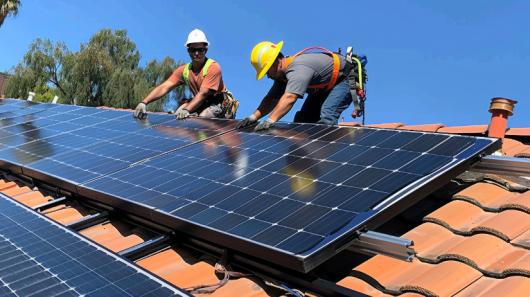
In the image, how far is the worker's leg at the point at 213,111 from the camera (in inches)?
313

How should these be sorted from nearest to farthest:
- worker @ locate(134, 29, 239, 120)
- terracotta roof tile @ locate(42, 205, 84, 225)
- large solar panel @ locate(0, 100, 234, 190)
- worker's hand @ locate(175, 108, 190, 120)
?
terracotta roof tile @ locate(42, 205, 84, 225) → large solar panel @ locate(0, 100, 234, 190) → worker's hand @ locate(175, 108, 190, 120) → worker @ locate(134, 29, 239, 120)

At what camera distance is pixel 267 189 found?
3.46 metres

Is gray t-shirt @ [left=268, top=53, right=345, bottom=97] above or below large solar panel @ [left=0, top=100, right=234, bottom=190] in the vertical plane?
above

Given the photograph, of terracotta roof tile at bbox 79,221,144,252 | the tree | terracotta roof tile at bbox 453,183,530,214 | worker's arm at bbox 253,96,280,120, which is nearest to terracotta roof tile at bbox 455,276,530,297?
terracotta roof tile at bbox 453,183,530,214

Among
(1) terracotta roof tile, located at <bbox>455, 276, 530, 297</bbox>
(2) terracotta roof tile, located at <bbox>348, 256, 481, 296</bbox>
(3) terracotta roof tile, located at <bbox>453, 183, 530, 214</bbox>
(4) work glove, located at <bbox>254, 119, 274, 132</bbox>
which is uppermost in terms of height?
(4) work glove, located at <bbox>254, 119, 274, 132</bbox>

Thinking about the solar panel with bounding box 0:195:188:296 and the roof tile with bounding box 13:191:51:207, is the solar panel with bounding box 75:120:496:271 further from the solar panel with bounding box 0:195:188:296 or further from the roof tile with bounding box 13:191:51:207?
the roof tile with bounding box 13:191:51:207

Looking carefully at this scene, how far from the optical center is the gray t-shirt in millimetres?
5258

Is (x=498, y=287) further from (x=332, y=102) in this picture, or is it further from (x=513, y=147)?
(x=332, y=102)

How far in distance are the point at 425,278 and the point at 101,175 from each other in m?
2.95

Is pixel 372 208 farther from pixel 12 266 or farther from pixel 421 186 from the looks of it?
pixel 12 266

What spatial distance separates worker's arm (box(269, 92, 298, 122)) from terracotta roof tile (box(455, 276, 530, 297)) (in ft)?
9.31

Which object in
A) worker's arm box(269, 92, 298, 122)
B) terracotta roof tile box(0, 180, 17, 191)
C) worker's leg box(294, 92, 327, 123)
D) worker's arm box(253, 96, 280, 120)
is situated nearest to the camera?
worker's arm box(269, 92, 298, 122)

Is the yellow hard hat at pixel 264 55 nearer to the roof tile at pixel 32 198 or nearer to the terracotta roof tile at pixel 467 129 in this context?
the terracotta roof tile at pixel 467 129

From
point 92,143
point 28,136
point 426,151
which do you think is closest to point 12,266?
point 426,151
